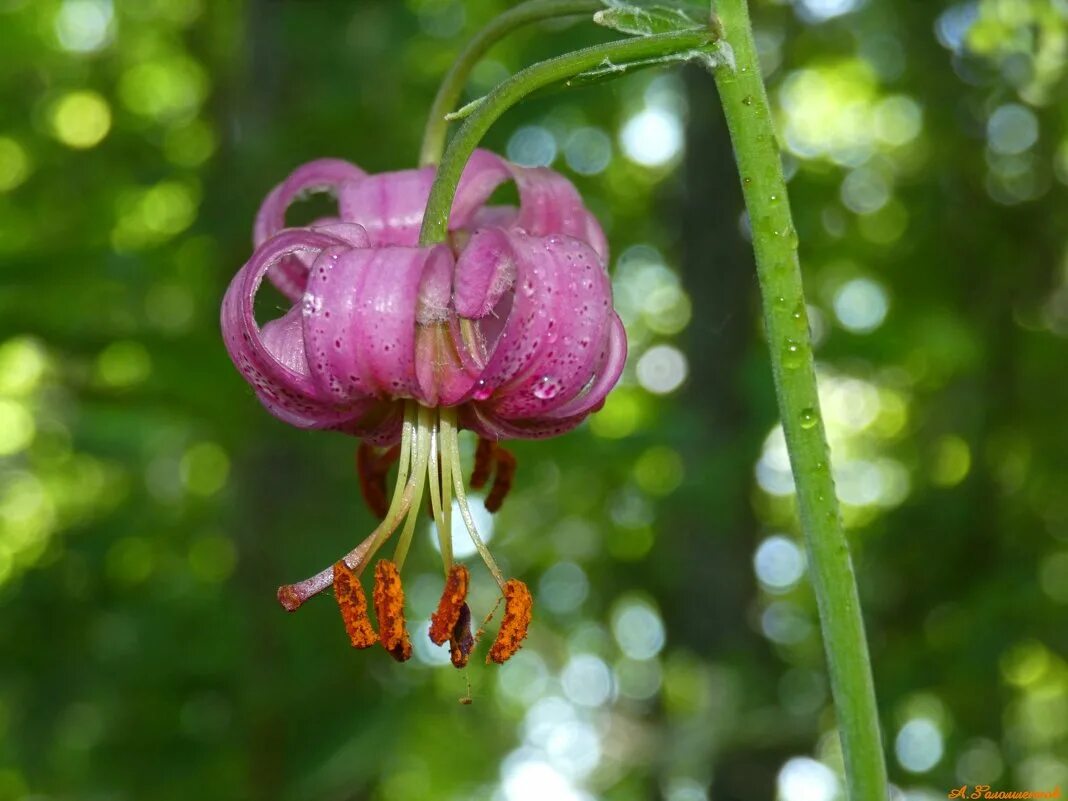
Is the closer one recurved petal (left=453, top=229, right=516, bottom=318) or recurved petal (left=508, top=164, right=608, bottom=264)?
recurved petal (left=453, top=229, right=516, bottom=318)

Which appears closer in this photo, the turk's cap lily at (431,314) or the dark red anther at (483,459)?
the turk's cap lily at (431,314)

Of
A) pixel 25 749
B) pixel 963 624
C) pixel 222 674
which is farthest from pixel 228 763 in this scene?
pixel 963 624

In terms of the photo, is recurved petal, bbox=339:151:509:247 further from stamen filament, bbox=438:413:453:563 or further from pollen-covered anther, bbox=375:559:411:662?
pollen-covered anther, bbox=375:559:411:662

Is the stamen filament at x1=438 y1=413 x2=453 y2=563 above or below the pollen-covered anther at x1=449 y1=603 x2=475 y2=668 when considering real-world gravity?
above

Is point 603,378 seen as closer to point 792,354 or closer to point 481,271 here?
point 481,271

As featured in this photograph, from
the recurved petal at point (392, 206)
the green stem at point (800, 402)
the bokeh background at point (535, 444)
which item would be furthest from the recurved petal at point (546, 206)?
the bokeh background at point (535, 444)

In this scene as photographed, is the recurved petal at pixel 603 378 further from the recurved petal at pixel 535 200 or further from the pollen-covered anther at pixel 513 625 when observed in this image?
the pollen-covered anther at pixel 513 625

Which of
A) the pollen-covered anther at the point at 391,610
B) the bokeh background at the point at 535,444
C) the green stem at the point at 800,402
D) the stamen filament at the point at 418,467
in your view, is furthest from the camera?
the bokeh background at the point at 535,444

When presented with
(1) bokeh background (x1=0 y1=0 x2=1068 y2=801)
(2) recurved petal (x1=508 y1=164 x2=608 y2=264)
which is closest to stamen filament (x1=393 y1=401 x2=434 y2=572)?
(2) recurved petal (x1=508 y1=164 x2=608 y2=264)
